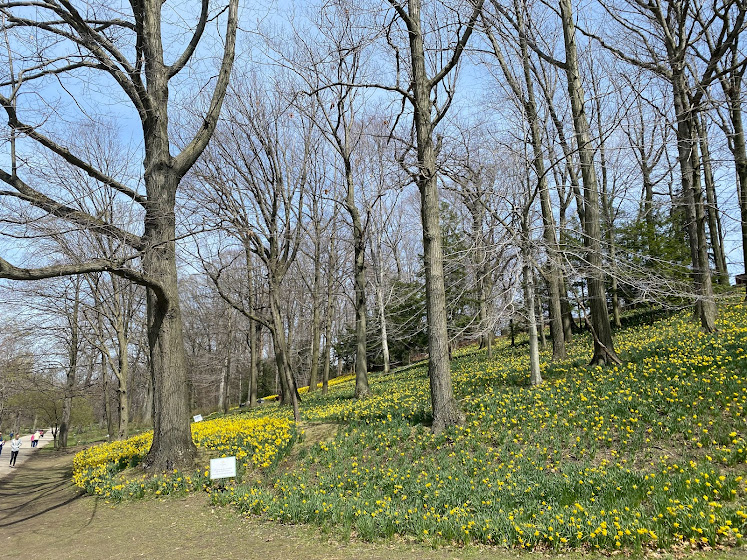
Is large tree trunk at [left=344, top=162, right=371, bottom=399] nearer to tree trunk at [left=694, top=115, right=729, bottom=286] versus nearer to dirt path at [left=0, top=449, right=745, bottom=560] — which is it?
dirt path at [left=0, top=449, right=745, bottom=560]

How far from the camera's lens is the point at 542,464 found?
6.14 metres

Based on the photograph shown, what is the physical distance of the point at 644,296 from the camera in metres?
7.73

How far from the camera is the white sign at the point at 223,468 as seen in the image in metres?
7.27

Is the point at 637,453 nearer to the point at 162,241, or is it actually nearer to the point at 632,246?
the point at 162,241

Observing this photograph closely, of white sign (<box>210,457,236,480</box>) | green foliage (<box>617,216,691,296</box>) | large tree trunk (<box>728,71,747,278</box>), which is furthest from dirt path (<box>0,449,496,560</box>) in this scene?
green foliage (<box>617,216,691,296</box>)

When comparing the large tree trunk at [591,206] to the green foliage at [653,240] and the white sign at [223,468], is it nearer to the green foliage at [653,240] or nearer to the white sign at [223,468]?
the white sign at [223,468]

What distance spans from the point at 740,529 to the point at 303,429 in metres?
7.75

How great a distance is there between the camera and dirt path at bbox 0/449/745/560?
4633 millimetres

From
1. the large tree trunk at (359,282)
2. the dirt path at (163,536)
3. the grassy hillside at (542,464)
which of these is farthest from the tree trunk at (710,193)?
the dirt path at (163,536)

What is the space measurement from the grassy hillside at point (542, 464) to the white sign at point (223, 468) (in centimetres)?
31

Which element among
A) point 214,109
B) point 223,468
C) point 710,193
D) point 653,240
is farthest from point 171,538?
point 653,240

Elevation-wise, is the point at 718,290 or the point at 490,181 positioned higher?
A: the point at 490,181

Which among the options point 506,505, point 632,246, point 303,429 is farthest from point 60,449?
point 632,246

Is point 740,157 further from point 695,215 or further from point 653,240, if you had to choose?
point 653,240
